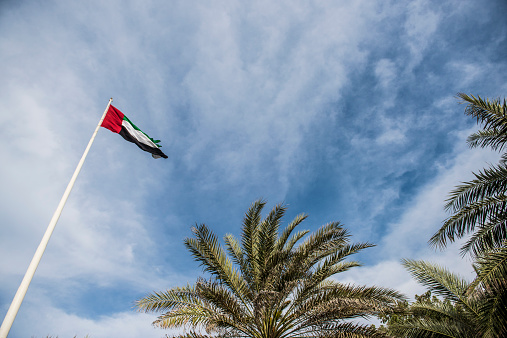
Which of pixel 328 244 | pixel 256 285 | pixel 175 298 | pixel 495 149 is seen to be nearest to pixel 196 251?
pixel 175 298

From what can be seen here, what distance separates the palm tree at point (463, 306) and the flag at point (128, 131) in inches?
361

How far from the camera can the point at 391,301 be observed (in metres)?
7.66

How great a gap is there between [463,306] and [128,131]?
12224mm

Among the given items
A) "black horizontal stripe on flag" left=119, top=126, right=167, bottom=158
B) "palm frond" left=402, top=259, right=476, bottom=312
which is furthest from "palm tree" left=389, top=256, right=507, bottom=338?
"black horizontal stripe on flag" left=119, top=126, right=167, bottom=158

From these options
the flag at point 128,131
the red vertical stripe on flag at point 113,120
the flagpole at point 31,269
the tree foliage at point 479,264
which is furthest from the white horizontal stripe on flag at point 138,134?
the tree foliage at point 479,264

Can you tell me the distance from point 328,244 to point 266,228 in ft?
7.25

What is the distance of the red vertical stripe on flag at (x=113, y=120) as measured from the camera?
837 centimetres

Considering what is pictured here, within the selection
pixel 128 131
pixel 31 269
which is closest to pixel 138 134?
pixel 128 131

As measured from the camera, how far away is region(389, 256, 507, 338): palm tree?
18.6ft

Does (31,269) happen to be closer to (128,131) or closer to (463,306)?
(128,131)

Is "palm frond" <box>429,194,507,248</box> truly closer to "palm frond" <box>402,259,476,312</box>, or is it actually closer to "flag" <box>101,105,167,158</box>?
"palm frond" <box>402,259,476,312</box>

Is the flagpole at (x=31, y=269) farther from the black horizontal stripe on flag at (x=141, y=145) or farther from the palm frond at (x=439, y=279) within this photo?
the palm frond at (x=439, y=279)

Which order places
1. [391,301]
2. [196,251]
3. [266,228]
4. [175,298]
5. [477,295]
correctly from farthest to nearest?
[266,228] < [196,251] < [175,298] < [391,301] < [477,295]

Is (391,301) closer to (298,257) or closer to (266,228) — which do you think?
(298,257)
